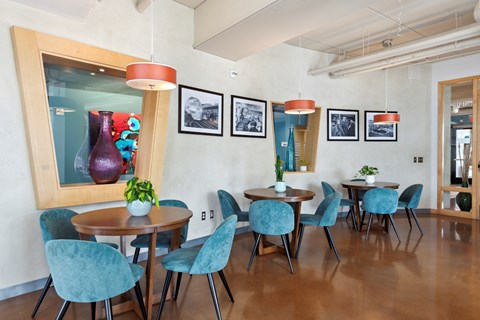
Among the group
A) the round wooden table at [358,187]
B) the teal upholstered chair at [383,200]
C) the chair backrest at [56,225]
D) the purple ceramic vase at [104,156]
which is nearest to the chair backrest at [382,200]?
the teal upholstered chair at [383,200]

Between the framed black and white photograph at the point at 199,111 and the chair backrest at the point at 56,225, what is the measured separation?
1.97m

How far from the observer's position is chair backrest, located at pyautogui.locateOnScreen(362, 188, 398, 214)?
187 inches

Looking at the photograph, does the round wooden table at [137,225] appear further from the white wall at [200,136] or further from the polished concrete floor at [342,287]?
the white wall at [200,136]

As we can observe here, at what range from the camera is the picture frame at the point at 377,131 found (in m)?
6.98

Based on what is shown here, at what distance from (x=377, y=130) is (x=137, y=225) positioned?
6.40 meters

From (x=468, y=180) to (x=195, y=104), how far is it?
6.30 m

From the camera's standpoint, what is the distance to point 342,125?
265 inches

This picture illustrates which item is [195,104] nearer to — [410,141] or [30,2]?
[30,2]

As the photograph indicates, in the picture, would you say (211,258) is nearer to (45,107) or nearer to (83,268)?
(83,268)

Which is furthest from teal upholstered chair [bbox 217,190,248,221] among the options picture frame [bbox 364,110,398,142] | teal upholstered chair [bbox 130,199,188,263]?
picture frame [bbox 364,110,398,142]

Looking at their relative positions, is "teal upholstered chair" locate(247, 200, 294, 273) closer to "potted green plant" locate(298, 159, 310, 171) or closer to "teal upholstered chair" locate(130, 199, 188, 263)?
"teal upholstered chair" locate(130, 199, 188, 263)

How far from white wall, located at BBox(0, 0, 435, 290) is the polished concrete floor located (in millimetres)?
749

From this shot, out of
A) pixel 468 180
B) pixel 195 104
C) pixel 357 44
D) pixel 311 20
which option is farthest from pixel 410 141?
pixel 195 104

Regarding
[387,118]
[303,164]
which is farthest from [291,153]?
[387,118]
